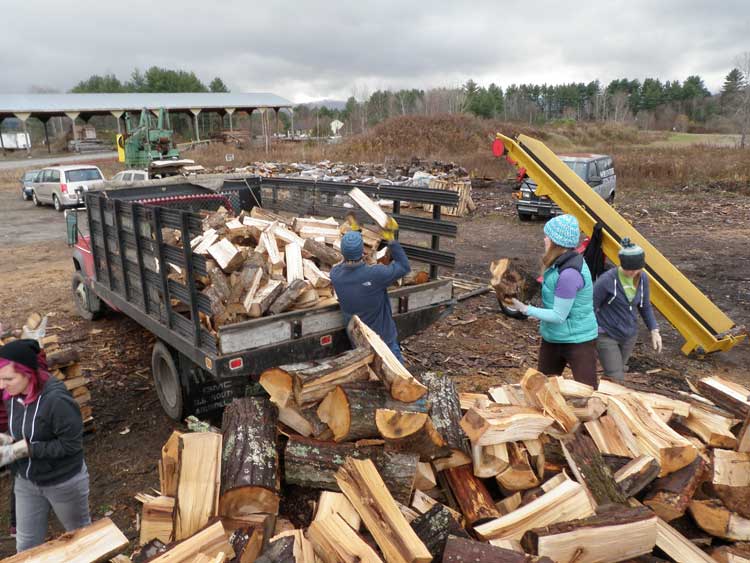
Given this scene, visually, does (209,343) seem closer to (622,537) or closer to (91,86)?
(622,537)

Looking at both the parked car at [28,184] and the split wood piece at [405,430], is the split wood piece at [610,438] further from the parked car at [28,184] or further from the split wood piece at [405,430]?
the parked car at [28,184]

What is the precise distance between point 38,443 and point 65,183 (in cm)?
1866

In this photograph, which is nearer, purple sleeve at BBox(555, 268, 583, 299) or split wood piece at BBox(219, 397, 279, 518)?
split wood piece at BBox(219, 397, 279, 518)

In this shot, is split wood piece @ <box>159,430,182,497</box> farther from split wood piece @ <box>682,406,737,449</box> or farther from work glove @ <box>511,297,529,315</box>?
split wood piece @ <box>682,406,737,449</box>

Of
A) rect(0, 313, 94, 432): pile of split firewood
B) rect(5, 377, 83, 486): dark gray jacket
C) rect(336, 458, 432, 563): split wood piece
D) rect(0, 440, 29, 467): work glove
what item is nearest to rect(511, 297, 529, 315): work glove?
rect(336, 458, 432, 563): split wood piece

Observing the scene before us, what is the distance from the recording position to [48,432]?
2914 mm

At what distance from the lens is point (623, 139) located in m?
44.8

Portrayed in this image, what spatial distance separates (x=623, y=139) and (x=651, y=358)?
44114 mm

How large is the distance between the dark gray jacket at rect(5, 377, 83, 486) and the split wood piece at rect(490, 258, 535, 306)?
3.09 metres

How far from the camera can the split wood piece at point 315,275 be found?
4496 millimetres

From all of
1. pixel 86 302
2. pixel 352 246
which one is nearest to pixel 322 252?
pixel 352 246

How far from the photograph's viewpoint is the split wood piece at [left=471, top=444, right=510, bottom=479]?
2.91m

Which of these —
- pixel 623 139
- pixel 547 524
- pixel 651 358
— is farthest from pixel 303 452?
pixel 623 139

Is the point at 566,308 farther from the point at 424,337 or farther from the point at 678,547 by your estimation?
the point at 424,337
